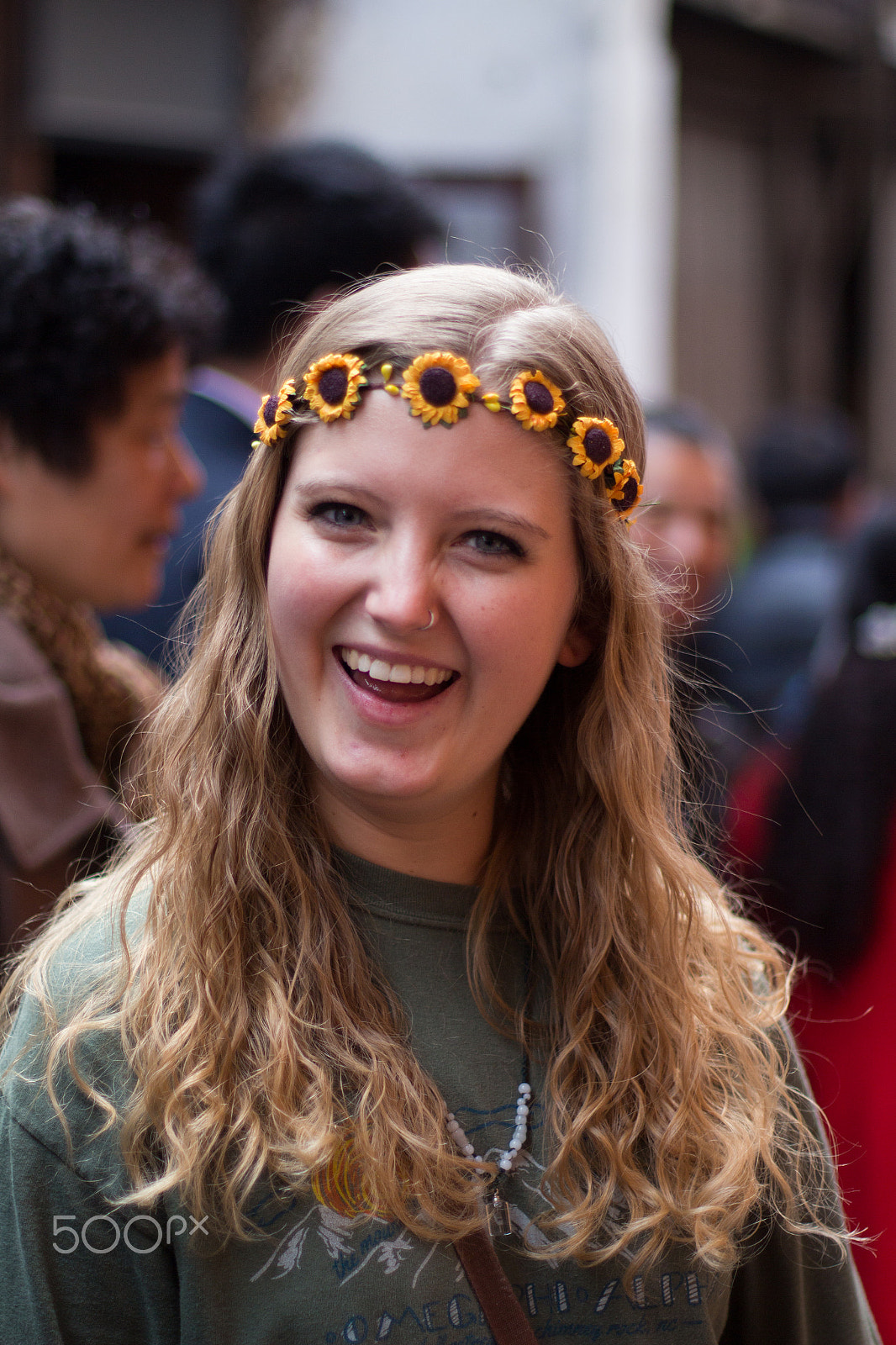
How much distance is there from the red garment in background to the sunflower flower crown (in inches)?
42.7

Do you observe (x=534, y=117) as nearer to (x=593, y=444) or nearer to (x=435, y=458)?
(x=593, y=444)

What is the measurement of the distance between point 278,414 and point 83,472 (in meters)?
0.94

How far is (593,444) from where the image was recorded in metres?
1.48

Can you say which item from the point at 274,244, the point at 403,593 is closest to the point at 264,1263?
the point at 403,593

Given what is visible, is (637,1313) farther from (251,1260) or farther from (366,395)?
(366,395)

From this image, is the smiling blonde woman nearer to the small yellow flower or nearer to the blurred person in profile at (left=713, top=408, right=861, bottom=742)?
the small yellow flower

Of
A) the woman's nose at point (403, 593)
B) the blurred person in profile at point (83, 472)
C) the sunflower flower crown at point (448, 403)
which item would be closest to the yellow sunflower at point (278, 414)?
the sunflower flower crown at point (448, 403)

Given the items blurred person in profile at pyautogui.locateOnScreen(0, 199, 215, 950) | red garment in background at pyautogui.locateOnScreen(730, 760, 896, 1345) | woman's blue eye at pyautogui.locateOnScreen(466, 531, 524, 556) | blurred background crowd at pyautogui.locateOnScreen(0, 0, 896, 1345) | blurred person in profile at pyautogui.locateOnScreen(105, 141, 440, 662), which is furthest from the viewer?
blurred person in profile at pyautogui.locateOnScreen(105, 141, 440, 662)

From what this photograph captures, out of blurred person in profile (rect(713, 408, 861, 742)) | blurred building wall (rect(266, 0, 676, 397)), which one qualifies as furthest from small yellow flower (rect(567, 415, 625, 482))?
blurred building wall (rect(266, 0, 676, 397))

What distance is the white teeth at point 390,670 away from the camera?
1.41 meters

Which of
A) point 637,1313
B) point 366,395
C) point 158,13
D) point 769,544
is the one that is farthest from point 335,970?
point 158,13

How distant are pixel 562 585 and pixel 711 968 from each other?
54 centimetres

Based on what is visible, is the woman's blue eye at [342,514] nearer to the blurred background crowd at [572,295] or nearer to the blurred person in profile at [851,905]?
the blurred background crowd at [572,295]

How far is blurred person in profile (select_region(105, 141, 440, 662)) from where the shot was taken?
3.00 m
